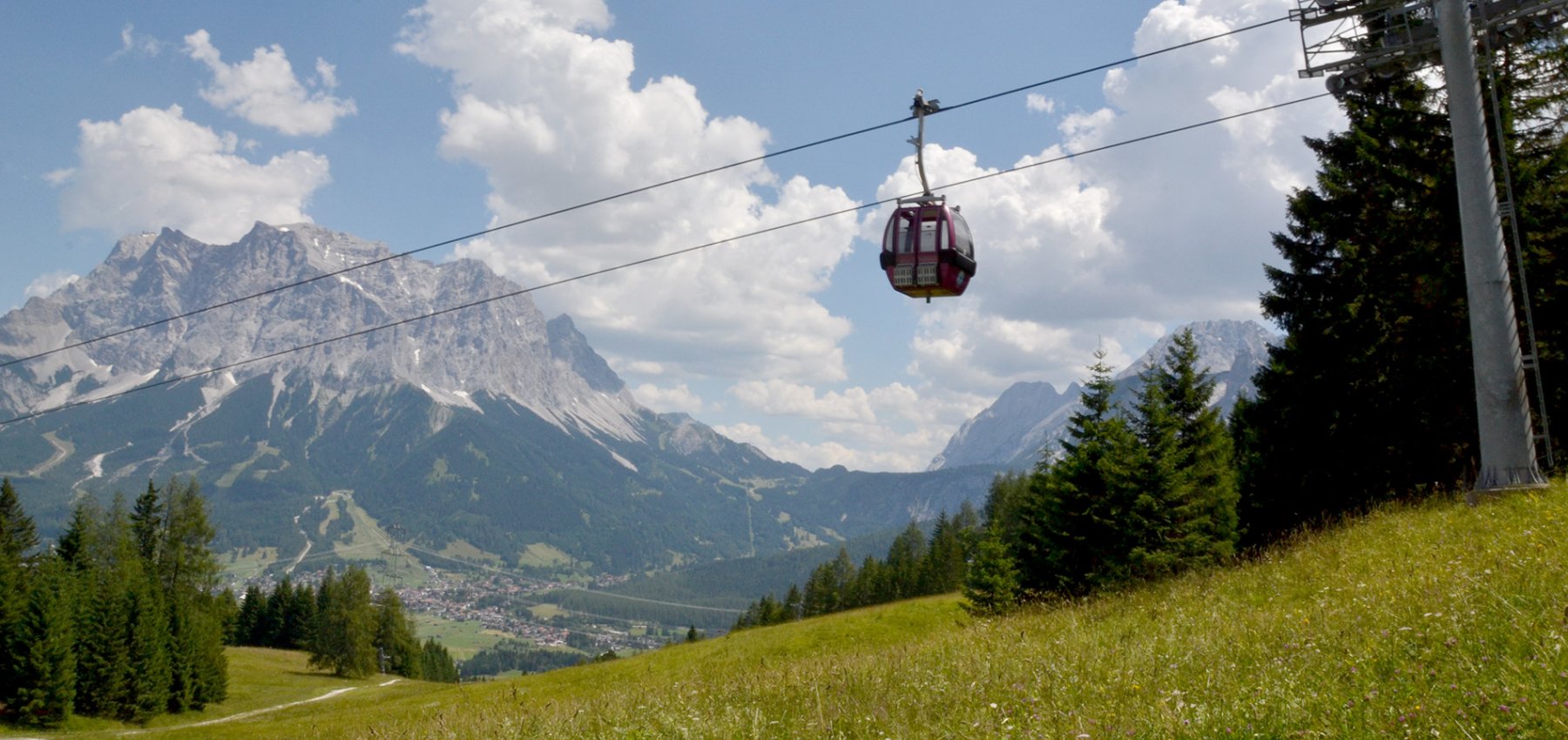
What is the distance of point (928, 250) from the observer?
57.9 feet

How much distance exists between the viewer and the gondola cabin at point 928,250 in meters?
17.6

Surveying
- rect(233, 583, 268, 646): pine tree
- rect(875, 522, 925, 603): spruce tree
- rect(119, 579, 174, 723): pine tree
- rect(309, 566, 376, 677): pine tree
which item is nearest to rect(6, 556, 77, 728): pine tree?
rect(119, 579, 174, 723): pine tree

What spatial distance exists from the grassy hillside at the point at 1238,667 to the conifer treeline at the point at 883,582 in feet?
293

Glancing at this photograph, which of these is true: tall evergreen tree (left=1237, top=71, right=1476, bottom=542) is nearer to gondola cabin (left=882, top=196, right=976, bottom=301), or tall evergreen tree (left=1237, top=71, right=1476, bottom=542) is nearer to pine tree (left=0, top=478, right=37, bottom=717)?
gondola cabin (left=882, top=196, right=976, bottom=301)

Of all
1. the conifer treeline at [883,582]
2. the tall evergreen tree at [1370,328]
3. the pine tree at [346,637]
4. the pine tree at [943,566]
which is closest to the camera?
the tall evergreen tree at [1370,328]

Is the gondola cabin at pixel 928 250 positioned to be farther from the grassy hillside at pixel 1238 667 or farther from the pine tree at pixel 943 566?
the pine tree at pixel 943 566

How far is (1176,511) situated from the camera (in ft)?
119

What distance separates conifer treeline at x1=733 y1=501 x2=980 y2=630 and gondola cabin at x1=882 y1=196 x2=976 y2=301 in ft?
285

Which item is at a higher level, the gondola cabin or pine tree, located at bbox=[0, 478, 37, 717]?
the gondola cabin

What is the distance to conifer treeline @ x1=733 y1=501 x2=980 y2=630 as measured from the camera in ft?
355

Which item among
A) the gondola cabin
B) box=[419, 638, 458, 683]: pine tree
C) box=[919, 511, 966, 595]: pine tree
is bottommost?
box=[419, 638, 458, 683]: pine tree

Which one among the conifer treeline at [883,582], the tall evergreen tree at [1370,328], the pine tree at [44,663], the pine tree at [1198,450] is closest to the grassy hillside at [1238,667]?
the tall evergreen tree at [1370,328]

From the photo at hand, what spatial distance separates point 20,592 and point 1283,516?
76095 millimetres

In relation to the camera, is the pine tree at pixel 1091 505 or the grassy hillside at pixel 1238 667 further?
the pine tree at pixel 1091 505
